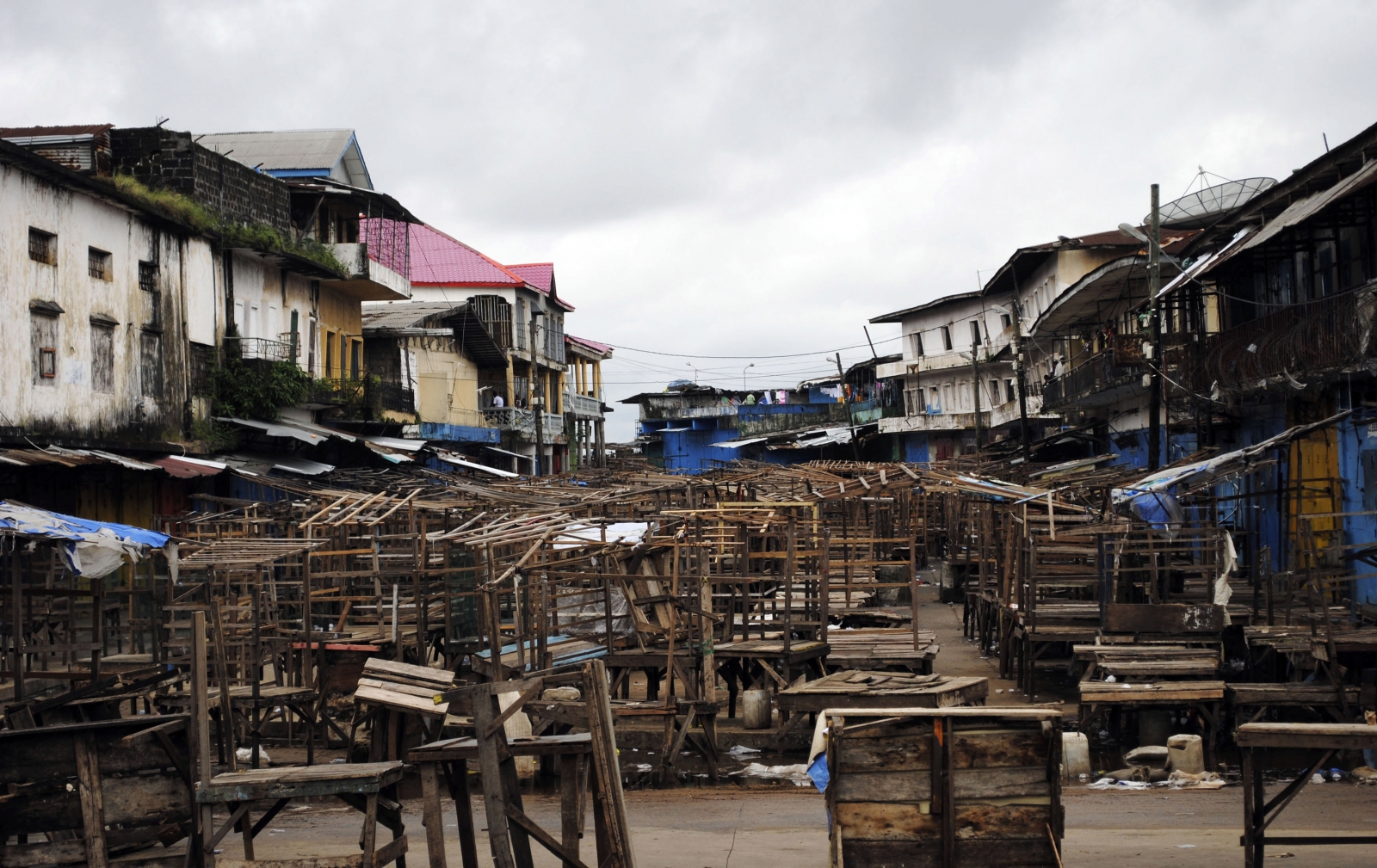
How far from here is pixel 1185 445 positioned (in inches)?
1156

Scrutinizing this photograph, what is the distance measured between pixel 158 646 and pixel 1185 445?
23.8 metres

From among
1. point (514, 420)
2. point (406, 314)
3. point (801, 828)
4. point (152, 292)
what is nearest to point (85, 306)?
point (152, 292)

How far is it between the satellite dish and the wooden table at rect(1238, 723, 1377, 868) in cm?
1989

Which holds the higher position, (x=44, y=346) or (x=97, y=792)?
(x=44, y=346)

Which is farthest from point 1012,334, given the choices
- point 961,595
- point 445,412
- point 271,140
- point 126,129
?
point 126,129

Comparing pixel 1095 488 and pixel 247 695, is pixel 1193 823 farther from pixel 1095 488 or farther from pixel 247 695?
pixel 1095 488

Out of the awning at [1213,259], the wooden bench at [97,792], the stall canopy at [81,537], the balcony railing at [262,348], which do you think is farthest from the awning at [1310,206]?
the balcony railing at [262,348]

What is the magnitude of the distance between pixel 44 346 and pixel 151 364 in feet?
11.9

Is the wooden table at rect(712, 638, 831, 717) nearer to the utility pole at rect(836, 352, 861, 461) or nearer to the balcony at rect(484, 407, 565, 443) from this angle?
the balcony at rect(484, 407, 565, 443)

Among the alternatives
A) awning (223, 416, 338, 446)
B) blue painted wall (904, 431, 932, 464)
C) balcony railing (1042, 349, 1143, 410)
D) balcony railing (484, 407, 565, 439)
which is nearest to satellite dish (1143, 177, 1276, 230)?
balcony railing (1042, 349, 1143, 410)

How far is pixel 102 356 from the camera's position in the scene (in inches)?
981

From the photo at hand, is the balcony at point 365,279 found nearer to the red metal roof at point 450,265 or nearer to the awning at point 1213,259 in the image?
the red metal roof at point 450,265

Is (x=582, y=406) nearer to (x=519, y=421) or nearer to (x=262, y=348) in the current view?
(x=519, y=421)

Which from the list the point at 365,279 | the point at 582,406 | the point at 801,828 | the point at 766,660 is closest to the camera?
the point at 801,828
